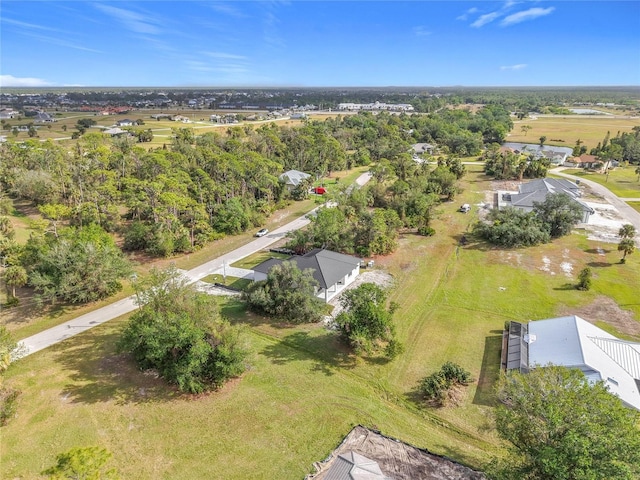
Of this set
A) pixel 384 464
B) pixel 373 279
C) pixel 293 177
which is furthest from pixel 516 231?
pixel 293 177

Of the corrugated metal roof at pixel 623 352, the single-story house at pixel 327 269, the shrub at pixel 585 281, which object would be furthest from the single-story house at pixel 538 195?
the single-story house at pixel 327 269

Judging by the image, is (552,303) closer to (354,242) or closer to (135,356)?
(354,242)

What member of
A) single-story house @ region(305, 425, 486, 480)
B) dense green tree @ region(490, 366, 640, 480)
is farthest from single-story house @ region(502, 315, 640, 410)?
single-story house @ region(305, 425, 486, 480)

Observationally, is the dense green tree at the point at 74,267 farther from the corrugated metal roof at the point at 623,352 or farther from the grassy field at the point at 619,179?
the grassy field at the point at 619,179

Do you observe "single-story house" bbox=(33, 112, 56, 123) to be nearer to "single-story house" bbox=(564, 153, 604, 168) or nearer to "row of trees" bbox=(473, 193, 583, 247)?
"row of trees" bbox=(473, 193, 583, 247)

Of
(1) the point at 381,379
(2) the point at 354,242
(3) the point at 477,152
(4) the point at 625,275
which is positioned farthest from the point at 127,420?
(3) the point at 477,152

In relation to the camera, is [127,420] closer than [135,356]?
Yes
